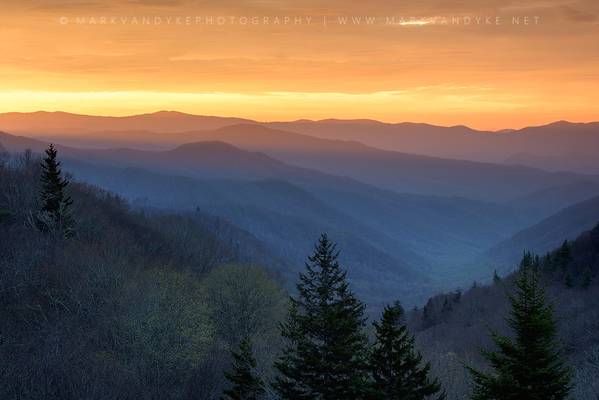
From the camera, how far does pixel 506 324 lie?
79375mm

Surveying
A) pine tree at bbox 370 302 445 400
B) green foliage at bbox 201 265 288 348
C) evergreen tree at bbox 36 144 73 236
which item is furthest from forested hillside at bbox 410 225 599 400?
evergreen tree at bbox 36 144 73 236

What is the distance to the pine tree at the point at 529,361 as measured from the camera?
1717cm

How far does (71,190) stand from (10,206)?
2607cm

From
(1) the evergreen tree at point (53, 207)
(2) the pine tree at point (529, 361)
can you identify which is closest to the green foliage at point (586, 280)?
(1) the evergreen tree at point (53, 207)

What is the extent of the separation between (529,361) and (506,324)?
66.7 m

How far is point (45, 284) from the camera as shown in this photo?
153ft

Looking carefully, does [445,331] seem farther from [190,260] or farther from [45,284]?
[45,284]

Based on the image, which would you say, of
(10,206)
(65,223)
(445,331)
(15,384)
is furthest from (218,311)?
(445,331)

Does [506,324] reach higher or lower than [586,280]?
lower

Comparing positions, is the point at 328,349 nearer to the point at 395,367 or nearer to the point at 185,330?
the point at 395,367

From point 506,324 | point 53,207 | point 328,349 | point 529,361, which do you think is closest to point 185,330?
point 328,349

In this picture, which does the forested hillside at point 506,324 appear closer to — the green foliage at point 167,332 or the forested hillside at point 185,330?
the forested hillside at point 185,330

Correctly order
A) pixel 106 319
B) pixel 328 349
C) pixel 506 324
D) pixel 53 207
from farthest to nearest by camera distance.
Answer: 1. pixel 506 324
2. pixel 53 207
3. pixel 106 319
4. pixel 328 349

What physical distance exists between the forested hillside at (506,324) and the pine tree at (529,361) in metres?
A: 19.2
